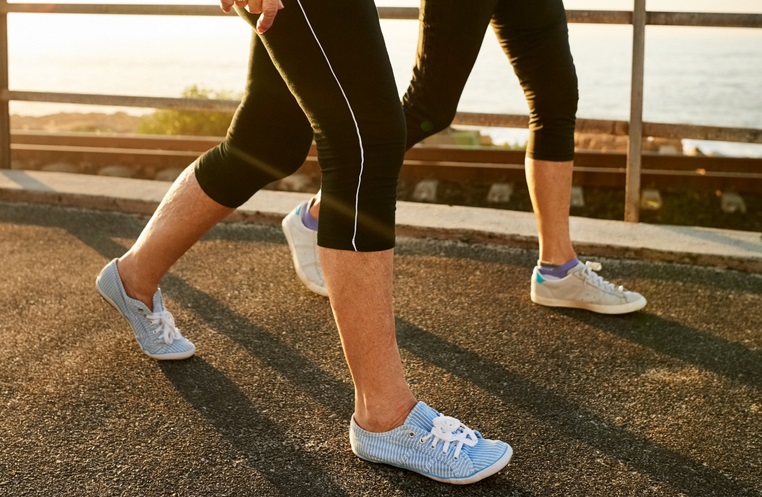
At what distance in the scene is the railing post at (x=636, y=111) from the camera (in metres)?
4.24

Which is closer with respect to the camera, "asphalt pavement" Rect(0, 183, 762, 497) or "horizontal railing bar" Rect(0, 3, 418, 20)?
"asphalt pavement" Rect(0, 183, 762, 497)

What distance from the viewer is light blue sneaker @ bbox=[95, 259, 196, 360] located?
2.59m

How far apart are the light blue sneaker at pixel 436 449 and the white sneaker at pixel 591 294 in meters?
1.18

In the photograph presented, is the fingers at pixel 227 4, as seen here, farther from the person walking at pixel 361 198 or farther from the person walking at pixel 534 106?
the person walking at pixel 534 106

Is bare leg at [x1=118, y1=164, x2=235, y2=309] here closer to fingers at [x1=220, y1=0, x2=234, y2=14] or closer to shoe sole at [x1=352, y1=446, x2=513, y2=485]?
fingers at [x1=220, y1=0, x2=234, y2=14]

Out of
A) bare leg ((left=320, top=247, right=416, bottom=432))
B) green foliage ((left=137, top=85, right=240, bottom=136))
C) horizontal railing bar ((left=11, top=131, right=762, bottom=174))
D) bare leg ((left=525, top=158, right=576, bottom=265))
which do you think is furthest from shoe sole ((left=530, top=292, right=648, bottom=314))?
green foliage ((left=137, top=85, right=240, bottom=136))

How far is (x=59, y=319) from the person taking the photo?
3.02 metres

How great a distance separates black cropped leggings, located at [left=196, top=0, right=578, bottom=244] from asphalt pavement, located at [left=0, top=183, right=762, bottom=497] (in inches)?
21.2

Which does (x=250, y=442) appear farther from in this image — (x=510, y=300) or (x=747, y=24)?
(x=747, y=24)

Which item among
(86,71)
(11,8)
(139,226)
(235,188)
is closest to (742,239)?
(235,188)

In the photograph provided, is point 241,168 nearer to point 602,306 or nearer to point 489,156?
point 602,306

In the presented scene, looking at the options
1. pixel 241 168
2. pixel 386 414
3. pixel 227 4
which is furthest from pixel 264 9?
pixel 386 414

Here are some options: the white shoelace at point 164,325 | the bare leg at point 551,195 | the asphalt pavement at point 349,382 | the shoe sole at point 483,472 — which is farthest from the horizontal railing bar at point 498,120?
the shoe sole at point 483,472


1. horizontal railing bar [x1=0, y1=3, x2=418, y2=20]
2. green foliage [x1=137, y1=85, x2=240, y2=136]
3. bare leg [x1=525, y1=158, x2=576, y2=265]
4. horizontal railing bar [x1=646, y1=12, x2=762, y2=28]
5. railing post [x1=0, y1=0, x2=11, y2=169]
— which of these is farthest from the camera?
green foliage [x1=137, y1=85, x2=240, y2=136]
